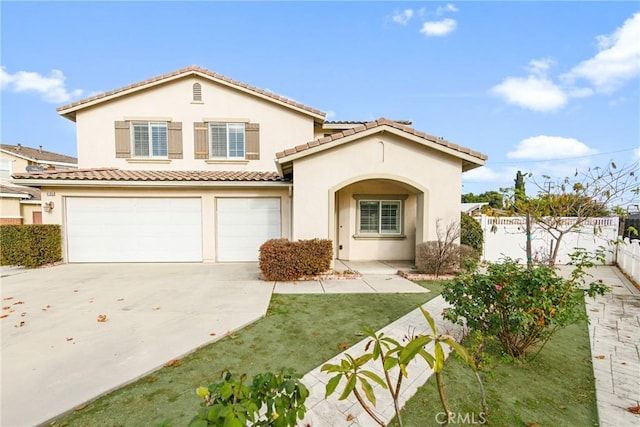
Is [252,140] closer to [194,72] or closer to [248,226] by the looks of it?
[194,72]

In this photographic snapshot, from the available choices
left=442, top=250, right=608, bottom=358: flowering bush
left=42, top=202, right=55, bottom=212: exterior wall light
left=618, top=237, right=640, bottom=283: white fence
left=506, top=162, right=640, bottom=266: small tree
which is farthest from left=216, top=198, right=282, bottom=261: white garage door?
left=618, top=237, right=640, bottom=283: white fence

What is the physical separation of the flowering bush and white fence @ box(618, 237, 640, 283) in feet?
23.9

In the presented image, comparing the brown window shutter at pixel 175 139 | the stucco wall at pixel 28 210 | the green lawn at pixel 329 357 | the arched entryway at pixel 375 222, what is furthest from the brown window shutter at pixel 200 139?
the stucco wall at pixel 28 210

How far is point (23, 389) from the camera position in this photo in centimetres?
333

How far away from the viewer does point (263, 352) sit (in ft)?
13.8

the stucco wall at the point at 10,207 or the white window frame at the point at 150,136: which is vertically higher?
the white window frame at the point at 150,136

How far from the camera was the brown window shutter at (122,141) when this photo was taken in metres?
12.1

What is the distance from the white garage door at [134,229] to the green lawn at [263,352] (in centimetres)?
626

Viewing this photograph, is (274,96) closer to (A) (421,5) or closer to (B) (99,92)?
(A) (421,5)

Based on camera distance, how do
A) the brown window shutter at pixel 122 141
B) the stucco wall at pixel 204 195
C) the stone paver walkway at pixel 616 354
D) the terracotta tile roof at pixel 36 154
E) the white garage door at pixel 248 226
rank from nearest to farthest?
the stone paver walkway at pixel 616 354 → the stucco wall at pixel 204 195 → the white garage door at pixel 248 226 → the brown window shutter at pixel 122 141 → the terracotta tile roof at pixel 36 154

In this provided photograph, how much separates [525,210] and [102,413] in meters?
8.50

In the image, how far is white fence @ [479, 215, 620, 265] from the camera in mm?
11161

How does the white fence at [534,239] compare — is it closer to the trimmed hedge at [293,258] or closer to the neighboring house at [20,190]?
the trimmed hedge at [293,258]

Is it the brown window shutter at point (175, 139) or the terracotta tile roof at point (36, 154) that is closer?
the brown window shutter at point (175, 139)
